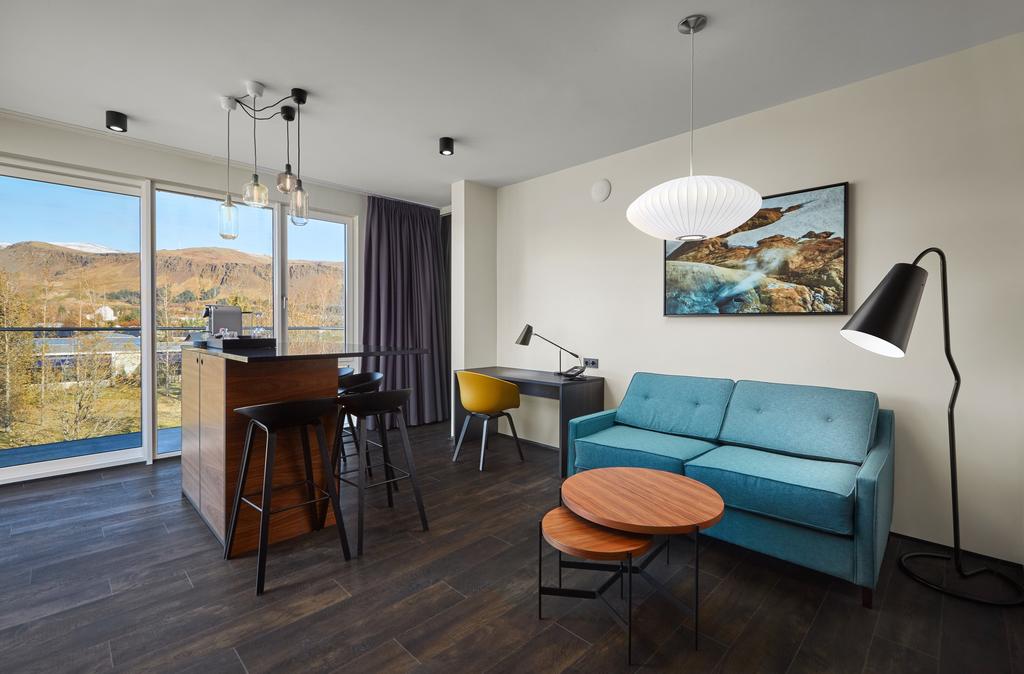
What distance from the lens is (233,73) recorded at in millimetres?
2562

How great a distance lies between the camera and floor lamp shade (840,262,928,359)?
1857mm

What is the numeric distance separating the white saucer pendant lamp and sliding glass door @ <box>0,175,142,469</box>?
4.16m

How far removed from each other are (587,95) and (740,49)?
87cm

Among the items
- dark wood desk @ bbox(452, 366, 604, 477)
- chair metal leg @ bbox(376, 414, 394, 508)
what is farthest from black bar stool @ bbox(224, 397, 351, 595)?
dark wood desk @ bbox(452, 366, 604, 477)

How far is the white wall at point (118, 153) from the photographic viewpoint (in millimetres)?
3213

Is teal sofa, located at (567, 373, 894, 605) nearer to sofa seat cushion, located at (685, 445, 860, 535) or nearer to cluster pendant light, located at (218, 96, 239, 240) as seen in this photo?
sofa seat cushion, located at (685, 445, 860, 535)

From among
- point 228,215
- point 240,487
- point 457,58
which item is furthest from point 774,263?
point 228,215

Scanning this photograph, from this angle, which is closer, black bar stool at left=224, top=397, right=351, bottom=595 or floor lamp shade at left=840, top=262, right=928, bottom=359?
floor lamp shade at left=840, top=262, right=928, bottom=359

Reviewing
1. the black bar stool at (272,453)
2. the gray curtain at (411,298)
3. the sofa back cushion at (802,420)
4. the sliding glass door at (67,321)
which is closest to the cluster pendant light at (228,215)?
the black bar stool at (272,453)

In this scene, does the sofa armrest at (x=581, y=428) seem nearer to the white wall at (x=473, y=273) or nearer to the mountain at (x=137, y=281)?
the white wall at (x=473, y=273)

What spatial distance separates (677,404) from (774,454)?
69cm

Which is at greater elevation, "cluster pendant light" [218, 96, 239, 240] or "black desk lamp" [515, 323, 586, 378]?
"cluster pendant light" [218, 96, 239, 240]

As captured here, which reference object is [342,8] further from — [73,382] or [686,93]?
[73,382]

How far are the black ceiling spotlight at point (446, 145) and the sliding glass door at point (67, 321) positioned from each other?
2.66 m
